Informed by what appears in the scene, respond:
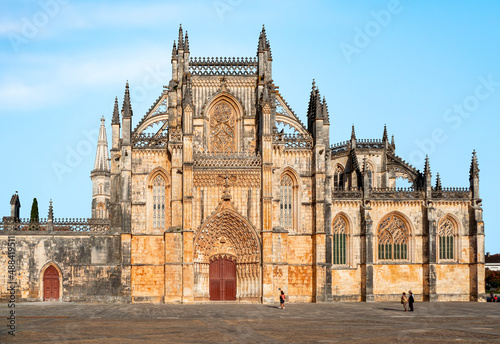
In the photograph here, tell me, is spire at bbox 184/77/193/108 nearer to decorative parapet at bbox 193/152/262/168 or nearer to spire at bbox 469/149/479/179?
decorative parapet at bbox 193/152/262/168

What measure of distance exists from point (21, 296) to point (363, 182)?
92.1ft

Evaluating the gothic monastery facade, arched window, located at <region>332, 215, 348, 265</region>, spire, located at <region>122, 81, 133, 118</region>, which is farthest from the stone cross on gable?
arched window, located at <region>332, 215, 348, 265</region>

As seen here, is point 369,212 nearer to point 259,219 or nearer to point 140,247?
point 259,219

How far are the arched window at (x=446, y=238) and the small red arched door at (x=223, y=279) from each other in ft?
58.7

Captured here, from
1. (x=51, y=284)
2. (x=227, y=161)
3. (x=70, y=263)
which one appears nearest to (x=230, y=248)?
(x=227, y=161)

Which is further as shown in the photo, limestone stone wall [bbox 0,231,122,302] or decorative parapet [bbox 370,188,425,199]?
decorative parapet [bbox 370,188,425,199]

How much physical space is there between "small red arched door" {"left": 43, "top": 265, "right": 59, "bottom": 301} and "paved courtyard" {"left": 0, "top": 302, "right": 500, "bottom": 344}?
221 centimetres

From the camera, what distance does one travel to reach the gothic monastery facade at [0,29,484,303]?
47.7 meters

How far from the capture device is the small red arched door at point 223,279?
49250 mm

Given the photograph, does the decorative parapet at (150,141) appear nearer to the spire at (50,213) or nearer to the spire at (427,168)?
the spire at (50,213)

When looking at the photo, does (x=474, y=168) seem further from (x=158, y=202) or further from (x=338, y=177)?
(x=158, y=202)

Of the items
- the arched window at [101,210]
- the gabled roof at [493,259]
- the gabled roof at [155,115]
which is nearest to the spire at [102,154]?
the arched window at [101,210]

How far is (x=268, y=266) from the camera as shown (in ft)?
156

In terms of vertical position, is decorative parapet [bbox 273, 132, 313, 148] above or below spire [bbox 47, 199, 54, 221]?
above
